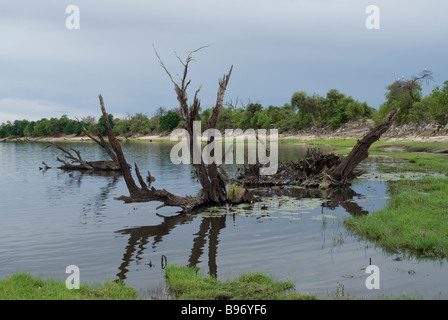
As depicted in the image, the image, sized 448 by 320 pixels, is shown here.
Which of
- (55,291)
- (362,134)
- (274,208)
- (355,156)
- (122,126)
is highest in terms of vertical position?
(122,126)

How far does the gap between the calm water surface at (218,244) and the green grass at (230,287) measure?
48cm

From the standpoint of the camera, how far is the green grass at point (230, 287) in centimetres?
953

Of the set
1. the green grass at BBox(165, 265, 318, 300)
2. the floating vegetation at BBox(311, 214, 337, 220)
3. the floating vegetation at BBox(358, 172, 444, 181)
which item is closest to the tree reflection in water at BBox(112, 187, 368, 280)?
the green grass at BBox(165, 265, 318, 300)

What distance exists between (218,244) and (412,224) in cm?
708

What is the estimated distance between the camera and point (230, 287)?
1007cm

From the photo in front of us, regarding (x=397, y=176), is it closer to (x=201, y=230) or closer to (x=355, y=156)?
(x=355, y=156)

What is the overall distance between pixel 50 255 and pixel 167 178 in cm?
2445

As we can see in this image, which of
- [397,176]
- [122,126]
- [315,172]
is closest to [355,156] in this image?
[315,172]

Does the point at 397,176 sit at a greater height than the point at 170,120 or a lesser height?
lesser

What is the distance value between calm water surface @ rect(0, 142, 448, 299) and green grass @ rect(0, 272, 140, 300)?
71 cm

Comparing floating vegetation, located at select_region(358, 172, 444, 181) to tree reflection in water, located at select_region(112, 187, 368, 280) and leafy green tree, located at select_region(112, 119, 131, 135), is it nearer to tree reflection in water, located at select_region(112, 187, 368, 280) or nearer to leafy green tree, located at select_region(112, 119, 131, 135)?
tree reflection in water, located at select_region(112, 187, 368, 280)

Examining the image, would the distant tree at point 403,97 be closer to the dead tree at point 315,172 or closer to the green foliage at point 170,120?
the dead tree at point 315,172

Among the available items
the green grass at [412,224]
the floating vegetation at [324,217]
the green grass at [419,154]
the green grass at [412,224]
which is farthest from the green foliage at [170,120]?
the floating vegetation at [324,217]

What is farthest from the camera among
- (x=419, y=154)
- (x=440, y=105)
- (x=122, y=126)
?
(x=122, y=126)
